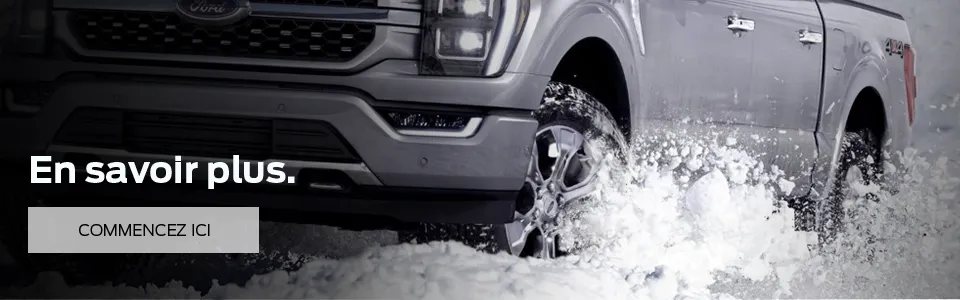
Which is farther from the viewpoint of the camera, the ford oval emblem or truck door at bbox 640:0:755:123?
truck door at bbox 640:0:755:123

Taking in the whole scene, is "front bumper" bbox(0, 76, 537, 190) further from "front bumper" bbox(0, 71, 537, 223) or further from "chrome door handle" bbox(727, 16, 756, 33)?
"chrome door handle" bbox(727, 16, 756, 33)

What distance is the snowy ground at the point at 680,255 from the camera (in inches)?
172

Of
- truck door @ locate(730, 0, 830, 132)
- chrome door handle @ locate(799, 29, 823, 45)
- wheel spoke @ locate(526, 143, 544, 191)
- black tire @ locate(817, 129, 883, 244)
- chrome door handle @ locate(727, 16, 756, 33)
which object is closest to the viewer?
wheel spoke @ locate(526, 143, 544, 191)

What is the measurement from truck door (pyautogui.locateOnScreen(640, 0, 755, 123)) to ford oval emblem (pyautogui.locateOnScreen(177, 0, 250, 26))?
1.52 meters

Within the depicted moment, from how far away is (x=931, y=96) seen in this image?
12.7m

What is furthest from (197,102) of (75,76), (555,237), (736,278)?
(736,278)

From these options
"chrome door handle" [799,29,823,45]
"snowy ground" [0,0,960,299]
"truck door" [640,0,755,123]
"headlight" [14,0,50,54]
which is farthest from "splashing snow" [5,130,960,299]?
"headlight" [14,0,50,54]

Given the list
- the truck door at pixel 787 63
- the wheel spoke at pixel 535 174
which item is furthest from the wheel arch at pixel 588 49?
the truck door at pixel 787 63

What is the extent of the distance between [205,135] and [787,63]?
294 cm

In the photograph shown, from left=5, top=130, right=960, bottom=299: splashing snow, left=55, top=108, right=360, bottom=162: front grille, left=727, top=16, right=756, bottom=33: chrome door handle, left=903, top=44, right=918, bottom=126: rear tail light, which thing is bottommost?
left=5, top=130, right=960, bottom=299: splashing snow

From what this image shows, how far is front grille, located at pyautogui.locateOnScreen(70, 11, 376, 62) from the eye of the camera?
4172 millimetres

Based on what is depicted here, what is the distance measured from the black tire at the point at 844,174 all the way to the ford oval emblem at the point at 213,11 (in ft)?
12.1

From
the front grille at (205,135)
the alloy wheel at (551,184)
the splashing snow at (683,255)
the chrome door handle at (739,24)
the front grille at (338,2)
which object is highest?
the chrome door handle at (739,24)

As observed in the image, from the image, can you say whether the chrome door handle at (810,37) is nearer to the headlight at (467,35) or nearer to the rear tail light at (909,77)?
the rear tail light at (909,77)
